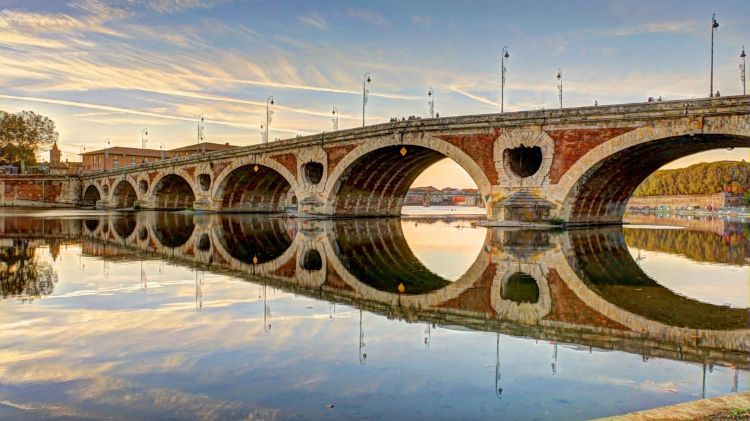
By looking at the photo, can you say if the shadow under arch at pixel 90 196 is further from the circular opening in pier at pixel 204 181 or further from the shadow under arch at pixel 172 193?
the circular opening in pier at pixel 204 181

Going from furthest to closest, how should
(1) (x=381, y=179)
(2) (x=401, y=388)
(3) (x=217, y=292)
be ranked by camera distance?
(1) (x=381, y=179) → (3) (x=217, y=292) → (2) (x=401, y=388)

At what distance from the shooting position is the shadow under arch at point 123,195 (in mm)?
82188

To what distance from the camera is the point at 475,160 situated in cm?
3512

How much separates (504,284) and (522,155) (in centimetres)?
2219

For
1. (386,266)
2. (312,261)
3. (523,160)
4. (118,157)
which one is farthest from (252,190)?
(118,157)

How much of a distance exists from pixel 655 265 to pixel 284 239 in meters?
15.3

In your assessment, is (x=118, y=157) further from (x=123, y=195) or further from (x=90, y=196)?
(x=123, y=195)

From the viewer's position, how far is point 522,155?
34.9 metres

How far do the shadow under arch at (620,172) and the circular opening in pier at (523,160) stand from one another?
2.97 metres

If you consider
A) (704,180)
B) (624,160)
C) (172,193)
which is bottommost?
(172,193)

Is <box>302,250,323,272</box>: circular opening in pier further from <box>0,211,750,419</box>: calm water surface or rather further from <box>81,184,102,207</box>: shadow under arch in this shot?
<box>81,184,102,207</box>: shadow under arch

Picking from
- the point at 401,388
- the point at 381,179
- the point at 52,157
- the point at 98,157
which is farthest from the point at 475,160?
the point at 52,157

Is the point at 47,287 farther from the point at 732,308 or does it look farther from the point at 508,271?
the point at 732,308

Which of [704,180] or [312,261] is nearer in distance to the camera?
[312,261]
